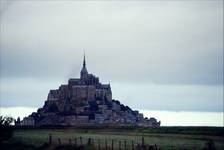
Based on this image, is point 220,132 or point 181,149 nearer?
point 181,149

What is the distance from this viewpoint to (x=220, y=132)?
84688 mm

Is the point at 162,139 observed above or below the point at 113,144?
above

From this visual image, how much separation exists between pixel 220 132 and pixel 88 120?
4633 inches

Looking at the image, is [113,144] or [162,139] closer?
[113,144]

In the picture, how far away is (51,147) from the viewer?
5972cm

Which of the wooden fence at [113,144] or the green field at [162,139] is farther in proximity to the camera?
the green field at [162,139]

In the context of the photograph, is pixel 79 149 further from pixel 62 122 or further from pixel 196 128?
pixel 62 122

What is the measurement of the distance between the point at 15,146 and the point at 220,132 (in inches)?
1558

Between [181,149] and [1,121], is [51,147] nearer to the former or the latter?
[1,121]

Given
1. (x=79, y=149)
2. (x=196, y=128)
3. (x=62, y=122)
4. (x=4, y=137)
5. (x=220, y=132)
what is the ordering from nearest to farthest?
(x=79, y=149) → (x=4, y=137) → (x=220, y=132) → (x=196, y=128) → (x=62, y=122)

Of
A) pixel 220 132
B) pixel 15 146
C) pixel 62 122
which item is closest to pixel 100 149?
pixel 15 146

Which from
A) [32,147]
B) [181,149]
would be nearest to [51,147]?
[32,147]

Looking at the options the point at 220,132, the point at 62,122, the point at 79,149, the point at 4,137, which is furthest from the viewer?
the point at 62,122

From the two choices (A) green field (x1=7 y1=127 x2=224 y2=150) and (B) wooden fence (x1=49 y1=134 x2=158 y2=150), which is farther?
(A) green field (x1=7 y1=127 x2=224 y2=150)
